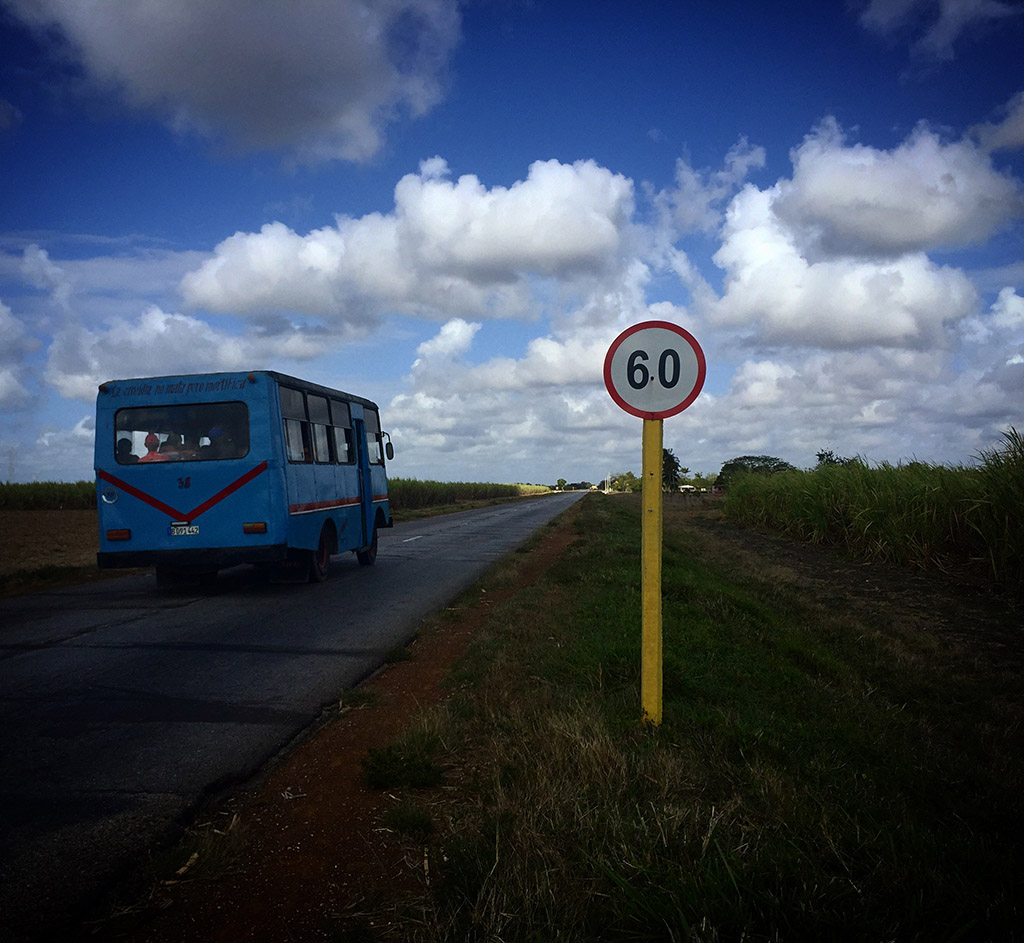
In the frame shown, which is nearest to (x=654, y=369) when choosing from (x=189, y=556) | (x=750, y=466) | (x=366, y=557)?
(x=189, y=556)

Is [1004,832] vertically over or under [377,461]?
under

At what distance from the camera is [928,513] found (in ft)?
41.6

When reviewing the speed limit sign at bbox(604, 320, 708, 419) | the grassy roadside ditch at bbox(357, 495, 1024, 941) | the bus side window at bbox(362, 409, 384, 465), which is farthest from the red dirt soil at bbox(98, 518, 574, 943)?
the bus side window at bbox(362, 409, 384, 465)

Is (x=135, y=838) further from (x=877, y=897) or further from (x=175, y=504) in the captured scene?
(x=175, y=504)

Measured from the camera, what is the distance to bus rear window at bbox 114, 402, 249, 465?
417 inches

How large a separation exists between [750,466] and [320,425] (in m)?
24.2

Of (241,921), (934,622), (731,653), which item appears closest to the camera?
(241,921)

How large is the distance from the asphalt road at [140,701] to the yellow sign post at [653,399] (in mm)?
2427

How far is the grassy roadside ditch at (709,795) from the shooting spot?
102 inches

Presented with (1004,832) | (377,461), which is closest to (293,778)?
(1004,832)

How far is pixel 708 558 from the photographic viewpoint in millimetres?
16344

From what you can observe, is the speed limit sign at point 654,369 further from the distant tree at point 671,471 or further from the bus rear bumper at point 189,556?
the distant tree at point 671,471

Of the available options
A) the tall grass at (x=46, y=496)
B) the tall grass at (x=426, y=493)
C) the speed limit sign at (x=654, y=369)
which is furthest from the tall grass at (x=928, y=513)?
the tall grass at (x=46, y=496)

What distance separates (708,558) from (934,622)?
7.16m
